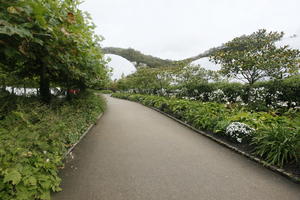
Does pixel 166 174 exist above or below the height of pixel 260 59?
below

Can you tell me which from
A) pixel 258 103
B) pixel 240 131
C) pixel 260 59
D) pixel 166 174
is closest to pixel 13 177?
pixel 166 174

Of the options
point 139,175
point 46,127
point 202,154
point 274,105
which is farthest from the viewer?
point 274,105

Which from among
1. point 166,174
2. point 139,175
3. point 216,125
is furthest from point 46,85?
point 216,125

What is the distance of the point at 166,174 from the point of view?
2.69m

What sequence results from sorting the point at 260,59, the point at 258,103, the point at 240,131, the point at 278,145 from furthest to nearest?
the point at 258,103 → the point at 260,59 → the point at 240,131 → the point at 278,145

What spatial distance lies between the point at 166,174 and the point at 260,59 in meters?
6.53

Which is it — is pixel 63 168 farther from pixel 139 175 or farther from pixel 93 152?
pixel 139 175

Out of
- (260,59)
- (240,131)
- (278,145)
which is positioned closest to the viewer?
(278,145)

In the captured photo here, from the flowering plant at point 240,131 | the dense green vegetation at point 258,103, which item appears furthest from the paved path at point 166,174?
the dense green vegetation at point 258,103

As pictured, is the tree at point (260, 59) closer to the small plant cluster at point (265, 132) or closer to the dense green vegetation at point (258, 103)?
the dense green vegetation at point (258, 103)

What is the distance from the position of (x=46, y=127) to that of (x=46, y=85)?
10.3 feet

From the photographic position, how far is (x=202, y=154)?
3559 millimetres

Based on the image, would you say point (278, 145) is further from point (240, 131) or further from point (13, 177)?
point (13, 177)

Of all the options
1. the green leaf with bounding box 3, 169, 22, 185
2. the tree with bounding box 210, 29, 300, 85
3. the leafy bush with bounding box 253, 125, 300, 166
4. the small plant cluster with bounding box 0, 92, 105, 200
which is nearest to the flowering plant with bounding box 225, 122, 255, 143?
the leafy bush with bounding box 253, 125, 300, 166
